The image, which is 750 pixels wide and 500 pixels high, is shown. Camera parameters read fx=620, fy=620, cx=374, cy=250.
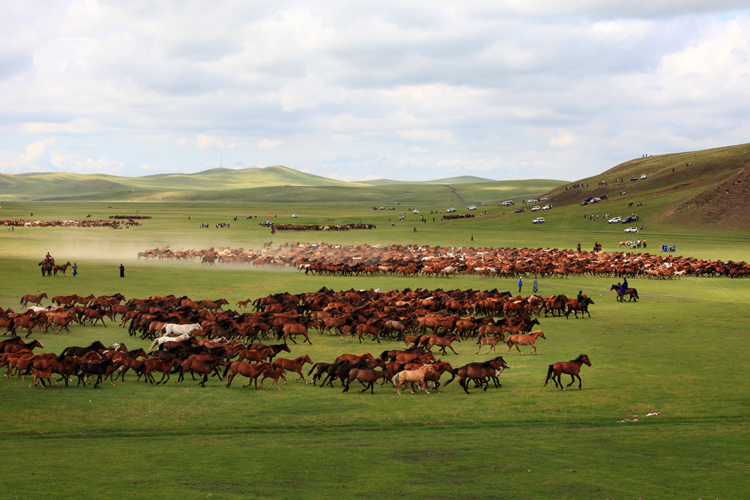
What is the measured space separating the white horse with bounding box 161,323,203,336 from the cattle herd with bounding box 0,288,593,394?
0.12ft

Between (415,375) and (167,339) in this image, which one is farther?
(167,339)

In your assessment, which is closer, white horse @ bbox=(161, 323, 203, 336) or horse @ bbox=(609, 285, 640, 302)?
white horse @ bbox=(161, 323, 203, 336)

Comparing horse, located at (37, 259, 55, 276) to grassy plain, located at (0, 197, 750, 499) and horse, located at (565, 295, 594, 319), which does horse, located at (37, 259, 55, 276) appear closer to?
grassy plain, located at (0, 197, 750, 499)

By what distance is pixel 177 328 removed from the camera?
2202 centimetres

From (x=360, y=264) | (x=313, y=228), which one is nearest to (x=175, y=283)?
(x=360, y=264)

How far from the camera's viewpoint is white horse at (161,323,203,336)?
22.0 metres

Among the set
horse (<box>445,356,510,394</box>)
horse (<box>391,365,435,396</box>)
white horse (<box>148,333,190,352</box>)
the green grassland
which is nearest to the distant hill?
the green grassland

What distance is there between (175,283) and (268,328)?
58.4 ft

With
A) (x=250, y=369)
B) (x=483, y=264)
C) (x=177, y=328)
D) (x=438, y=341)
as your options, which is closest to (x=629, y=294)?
(x=483, y=264)

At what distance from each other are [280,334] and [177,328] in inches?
143

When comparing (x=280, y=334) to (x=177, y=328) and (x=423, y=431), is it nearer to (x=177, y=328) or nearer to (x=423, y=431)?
(x=177, y=328)

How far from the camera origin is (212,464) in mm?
10461

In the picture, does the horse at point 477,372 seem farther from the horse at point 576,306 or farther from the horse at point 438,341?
the horse at point 576,306

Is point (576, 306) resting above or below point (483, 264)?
below
